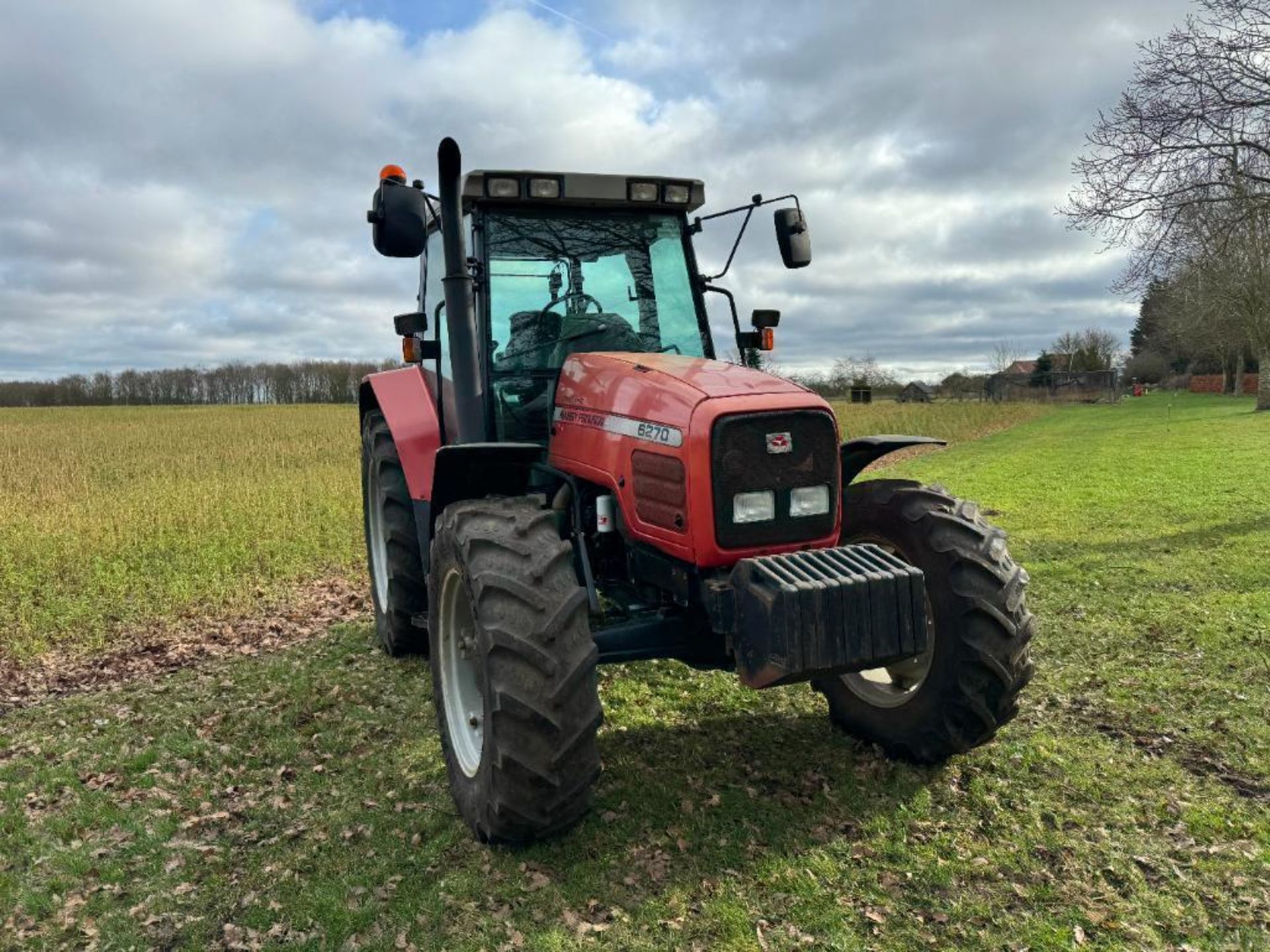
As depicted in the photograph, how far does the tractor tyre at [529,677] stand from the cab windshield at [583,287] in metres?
1.30

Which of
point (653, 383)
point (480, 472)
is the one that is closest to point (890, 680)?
point (653, 383)

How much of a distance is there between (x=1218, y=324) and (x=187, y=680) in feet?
140

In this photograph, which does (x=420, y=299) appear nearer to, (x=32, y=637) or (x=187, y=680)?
(x=187, y=680)

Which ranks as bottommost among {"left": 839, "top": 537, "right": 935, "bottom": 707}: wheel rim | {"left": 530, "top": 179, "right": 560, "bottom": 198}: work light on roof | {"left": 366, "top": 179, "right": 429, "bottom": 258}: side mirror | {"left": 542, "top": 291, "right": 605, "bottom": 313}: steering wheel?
{"left": 839, "top": 537, "right": 935, "bottom": 707}: wheel rim

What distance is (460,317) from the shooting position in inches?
159

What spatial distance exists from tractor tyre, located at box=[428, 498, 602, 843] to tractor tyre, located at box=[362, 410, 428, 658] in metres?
2.00

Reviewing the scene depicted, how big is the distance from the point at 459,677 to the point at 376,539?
281cm

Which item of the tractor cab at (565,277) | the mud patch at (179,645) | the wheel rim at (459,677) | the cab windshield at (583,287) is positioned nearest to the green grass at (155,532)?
the mud patch at (179,645)

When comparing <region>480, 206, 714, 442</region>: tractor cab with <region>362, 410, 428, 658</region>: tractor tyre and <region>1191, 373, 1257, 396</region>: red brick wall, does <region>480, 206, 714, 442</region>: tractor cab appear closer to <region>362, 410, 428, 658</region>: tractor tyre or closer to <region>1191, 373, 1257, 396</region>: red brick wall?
<region>362, 410, 428, 658</region>: tractor tyre

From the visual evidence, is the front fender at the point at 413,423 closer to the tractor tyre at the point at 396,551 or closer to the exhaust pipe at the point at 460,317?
the tractor tyre at the point at 396,551

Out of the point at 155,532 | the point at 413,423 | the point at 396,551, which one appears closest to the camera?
the point at 413,423

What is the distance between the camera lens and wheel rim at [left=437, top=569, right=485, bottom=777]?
3.66 meters

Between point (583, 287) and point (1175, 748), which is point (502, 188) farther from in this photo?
point (1175, 748)

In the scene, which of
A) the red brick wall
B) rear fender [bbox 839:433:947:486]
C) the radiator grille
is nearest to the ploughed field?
the radiator grille
